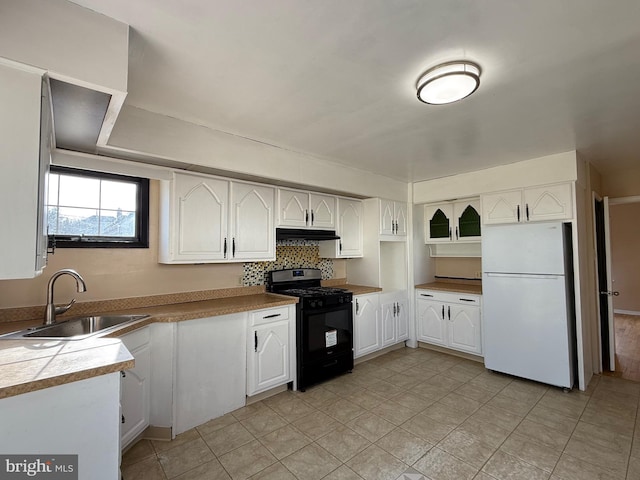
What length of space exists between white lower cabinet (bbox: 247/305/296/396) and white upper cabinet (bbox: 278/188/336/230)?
0.95 metres

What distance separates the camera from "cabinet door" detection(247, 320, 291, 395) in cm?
273

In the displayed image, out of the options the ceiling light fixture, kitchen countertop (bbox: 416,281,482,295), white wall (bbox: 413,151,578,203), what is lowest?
kitchen countertop (bbox: 416,281,482,295)

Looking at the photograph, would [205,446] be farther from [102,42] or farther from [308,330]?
[102,42]

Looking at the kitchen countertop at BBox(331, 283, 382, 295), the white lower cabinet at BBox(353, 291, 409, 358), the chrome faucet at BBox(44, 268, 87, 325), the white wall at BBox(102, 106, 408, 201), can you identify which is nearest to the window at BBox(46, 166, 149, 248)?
the chrome faucet at BBox(44, 268, 87, 325)

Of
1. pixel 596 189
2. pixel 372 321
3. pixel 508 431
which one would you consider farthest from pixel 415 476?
pixel 596 189

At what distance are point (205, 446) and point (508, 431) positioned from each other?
2.27 metres

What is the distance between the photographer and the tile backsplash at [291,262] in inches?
133

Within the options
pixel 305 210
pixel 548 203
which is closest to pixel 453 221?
pixel 548 203

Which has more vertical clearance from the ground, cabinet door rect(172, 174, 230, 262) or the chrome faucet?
cabinet door rect(172, 174, 230, 262)

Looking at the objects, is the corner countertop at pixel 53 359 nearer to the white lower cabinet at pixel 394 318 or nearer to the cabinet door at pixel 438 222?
the white lower cabinet at pixel 394 318

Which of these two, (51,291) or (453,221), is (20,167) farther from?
(453,221)

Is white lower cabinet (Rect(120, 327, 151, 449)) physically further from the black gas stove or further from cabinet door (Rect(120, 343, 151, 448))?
the black gas stove

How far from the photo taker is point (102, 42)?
4.36 ft

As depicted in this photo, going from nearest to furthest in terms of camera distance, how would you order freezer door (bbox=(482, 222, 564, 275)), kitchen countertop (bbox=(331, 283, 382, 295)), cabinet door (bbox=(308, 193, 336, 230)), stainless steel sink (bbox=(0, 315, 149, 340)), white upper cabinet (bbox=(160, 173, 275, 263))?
1. stainless steel sink (bbox=(0, 315, 149, 340))
2. white upper cabinet (bbox=(160, 173, 275, 263))
3. freezer door (bbox=(482, 222, 564, 275))
4. cabinet door (bbox=(308, 193, 336, 230))
5. kitchen countertop (bbox=(331, 283, 382, 295))
